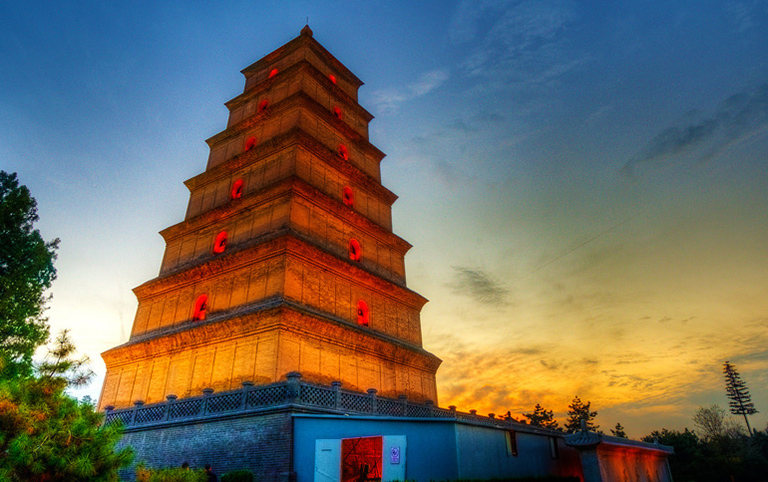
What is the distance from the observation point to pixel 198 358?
1639cm

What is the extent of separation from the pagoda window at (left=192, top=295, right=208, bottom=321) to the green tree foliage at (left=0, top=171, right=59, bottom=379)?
227 inches

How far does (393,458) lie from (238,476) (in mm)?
3608

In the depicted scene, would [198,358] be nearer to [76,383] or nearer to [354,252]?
[354,252]

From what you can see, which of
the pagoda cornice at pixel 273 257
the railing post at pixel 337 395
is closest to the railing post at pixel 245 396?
the railing post at pixel 337 395

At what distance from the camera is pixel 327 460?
10680 mm

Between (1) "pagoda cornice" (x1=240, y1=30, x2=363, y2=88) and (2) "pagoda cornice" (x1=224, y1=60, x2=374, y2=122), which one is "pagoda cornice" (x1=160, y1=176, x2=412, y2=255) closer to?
(2) "pagoda cornice" (x1=224, y1=60, x2=374, y2=122)

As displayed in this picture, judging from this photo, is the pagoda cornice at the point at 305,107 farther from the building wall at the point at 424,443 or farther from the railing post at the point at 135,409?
the building wall at the point at 424,443

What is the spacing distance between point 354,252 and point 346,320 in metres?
3.85

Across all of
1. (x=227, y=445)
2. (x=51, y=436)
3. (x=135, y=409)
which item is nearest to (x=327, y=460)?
(x=227, y=445)

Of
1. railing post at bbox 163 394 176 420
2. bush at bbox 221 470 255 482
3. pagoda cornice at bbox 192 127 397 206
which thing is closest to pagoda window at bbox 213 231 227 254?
pagoda cornice at bbox 192 127 397 206

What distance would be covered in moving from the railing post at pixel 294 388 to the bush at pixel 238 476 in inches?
72.3

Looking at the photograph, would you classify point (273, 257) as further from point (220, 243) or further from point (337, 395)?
point (337, 395)

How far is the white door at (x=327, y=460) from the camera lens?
10500 millimetres

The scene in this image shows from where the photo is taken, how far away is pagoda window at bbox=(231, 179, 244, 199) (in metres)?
21.5
